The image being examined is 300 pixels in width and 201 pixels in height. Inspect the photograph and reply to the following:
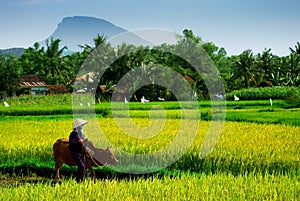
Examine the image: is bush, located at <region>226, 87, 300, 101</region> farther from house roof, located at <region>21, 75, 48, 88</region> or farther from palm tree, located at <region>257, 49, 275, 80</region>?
house roof, located at <region>21, 75, 48, 88</region>

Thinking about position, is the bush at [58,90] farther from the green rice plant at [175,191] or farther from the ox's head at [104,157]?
the green rice plant at [175,191]

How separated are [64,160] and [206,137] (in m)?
3.41

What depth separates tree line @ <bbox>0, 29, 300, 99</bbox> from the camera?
27.6 metres

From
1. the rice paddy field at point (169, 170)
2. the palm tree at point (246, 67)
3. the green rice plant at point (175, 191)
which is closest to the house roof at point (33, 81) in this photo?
the palm tree at point (246, 67)

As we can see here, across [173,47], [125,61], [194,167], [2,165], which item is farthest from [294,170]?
[173,47]

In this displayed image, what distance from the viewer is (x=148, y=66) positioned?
84.3ft

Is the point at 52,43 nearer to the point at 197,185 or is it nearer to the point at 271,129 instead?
the point at 271,129

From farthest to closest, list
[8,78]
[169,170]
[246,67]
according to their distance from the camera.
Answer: [246,67] < [8,78] < [169,170]

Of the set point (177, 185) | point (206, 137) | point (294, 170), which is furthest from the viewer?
point (206, 137)

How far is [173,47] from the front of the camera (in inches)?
1298

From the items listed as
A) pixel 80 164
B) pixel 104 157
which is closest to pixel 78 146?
pixel 80 164

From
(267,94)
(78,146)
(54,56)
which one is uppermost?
(54,56)

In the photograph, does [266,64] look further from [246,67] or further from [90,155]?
[90,155]

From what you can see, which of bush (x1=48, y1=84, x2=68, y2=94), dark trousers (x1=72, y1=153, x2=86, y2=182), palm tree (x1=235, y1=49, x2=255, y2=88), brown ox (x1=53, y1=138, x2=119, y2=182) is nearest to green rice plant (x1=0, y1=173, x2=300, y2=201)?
dark trousers (x1=72, y1=153, x2=86, y2=182)
